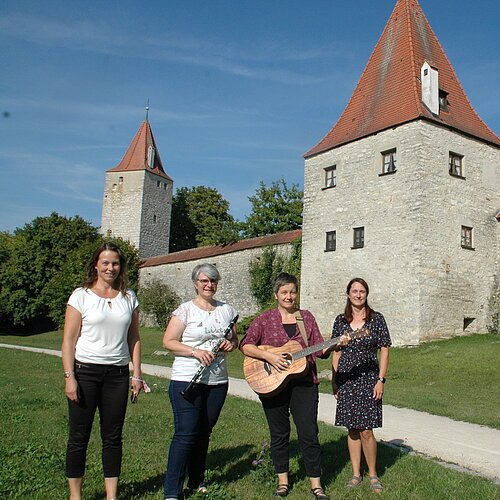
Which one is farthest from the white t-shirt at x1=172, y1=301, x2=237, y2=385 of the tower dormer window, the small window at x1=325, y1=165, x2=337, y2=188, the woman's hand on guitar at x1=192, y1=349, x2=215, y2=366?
the tower dormer window

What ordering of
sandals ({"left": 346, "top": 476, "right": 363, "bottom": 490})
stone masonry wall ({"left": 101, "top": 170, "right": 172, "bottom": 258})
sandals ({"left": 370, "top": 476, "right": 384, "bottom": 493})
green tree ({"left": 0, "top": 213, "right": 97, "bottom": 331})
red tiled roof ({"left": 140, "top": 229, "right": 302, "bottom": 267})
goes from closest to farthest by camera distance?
sandals ({"left": 370, "top": 476, "right": 384, "bottom": 493}) < sandals ({"left": 346, "top": 476, "right": 363, "bottom": 490}) < red tiled roof ({"left": 140, "top": 229, "right": 302, "bottom": 267}) < green tree ({"left": 0, "top": 213, "right": 97, "bottom": 331}) < stone masonry wall ({"left": 101, "top": 170, "right": 172, "bottom": 258})

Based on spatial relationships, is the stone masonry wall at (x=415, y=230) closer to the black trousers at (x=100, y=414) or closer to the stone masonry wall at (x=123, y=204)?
the black trousers at (x=100, y=414)

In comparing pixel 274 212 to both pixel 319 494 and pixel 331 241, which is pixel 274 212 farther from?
pixel 319 494

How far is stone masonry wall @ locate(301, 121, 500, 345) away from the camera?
1900 cm

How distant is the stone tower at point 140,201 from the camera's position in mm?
44500

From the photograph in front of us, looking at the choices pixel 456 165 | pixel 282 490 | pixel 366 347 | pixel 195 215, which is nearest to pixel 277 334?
pixel 366 347

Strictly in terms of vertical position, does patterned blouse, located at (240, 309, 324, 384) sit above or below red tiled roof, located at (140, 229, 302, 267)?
below

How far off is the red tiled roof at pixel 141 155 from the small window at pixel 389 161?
28.5 meters

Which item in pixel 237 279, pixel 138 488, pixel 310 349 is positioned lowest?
pixel 138 488

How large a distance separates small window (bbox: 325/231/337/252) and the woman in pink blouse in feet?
57.2

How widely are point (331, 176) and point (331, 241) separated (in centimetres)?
273

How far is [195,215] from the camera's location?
177ft

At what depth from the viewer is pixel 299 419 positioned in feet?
14.8

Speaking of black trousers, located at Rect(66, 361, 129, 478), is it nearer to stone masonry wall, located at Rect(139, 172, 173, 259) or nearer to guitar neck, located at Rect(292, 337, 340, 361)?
guitar neck, located at Rect(292, 337, 340, 361)
